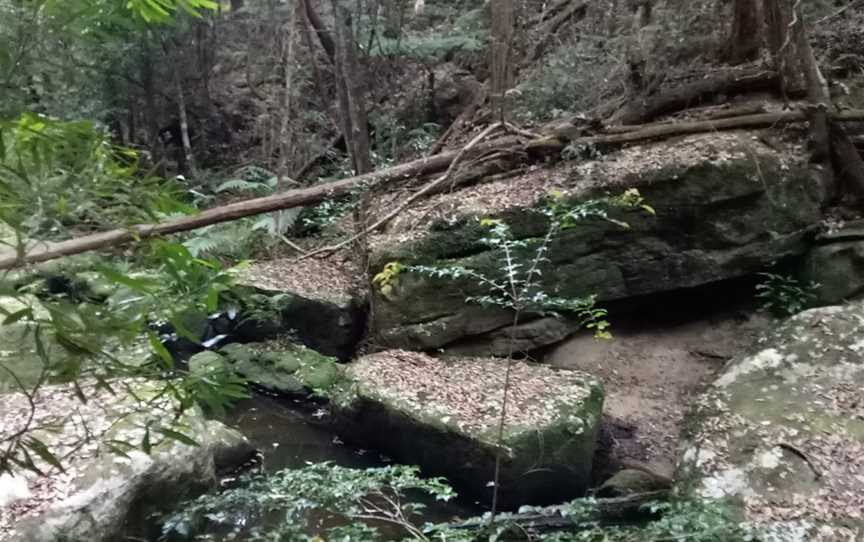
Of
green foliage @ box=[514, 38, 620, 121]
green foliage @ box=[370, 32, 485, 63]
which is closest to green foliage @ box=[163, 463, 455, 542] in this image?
green foliage @ box=[514, 38, 620, 121]

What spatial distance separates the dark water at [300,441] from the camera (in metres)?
5.29

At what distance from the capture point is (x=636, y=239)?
684cm

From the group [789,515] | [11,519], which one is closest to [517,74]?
[789,515]

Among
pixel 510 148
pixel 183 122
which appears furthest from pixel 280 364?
pixel 183 122

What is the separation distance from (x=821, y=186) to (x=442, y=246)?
379 cm

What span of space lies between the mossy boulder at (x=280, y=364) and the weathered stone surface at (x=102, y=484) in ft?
5.57

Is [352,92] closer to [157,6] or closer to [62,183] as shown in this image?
[157,6]

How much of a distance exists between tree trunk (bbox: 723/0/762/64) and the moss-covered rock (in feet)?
18.5

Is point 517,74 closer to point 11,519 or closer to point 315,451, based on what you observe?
point 315,451

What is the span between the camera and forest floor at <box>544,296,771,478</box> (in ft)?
20.6

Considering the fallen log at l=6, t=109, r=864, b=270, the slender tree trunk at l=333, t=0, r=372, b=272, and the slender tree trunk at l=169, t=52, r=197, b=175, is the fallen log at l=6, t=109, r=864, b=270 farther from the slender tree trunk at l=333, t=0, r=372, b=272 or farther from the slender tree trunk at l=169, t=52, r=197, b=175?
the slender tree trunk at l=169, t=52, r=197, b=175

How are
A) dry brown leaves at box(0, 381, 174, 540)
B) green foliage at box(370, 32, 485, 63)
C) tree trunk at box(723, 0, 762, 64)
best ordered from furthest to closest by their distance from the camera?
green foliage at box(370, 32, 485, 63) → tree trunk at box(723, 0, 762, 64) → dry brown leaves at box(0, 381, 174, 540)

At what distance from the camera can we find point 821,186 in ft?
22.7

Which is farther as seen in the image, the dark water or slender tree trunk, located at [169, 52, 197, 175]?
slender tree trunk, located at [169, 52, 197, 175]
